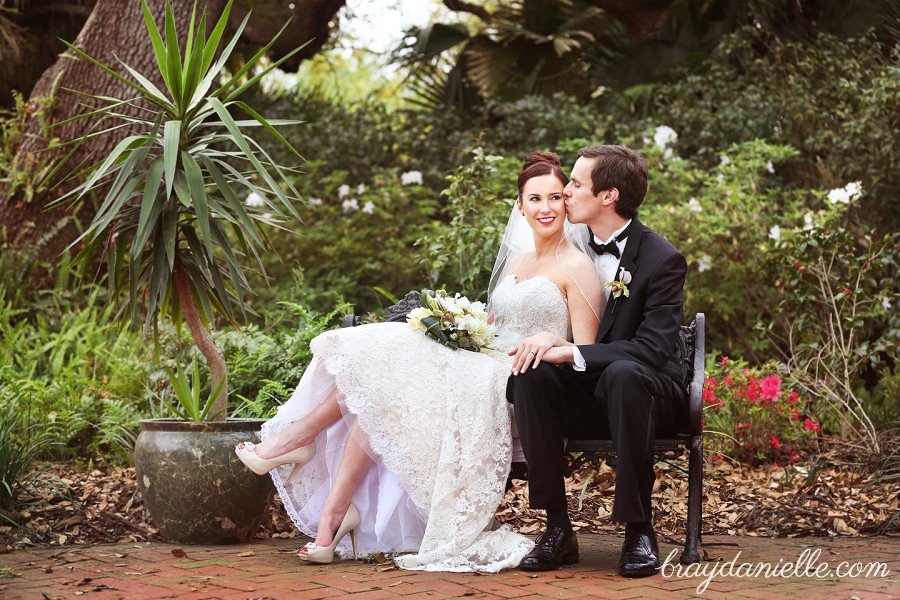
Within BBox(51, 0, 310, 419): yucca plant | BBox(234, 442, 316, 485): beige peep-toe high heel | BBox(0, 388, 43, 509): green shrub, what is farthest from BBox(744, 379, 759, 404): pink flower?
BBox(0, 388, 43, 509): green shrub

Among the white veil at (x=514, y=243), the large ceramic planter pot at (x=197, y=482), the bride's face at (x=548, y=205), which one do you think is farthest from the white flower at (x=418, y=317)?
the large ceramic planter pot at (x=197, y=482)

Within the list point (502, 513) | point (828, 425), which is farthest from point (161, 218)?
point (828, 425)

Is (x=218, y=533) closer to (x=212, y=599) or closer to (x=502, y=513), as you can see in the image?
(x=212, y=599)

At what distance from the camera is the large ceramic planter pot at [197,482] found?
4.02 meters

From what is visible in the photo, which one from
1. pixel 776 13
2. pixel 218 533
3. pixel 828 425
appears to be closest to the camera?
pixel 218 533

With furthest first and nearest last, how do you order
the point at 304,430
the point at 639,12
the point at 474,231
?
the point at 639,12 < the point at 474,231 < the point at 304,430

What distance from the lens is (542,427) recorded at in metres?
3.53

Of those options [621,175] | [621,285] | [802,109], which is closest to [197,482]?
[621,285]

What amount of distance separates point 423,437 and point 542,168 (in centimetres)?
131

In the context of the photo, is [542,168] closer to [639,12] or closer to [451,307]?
[451,307]

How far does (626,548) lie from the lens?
3.47m

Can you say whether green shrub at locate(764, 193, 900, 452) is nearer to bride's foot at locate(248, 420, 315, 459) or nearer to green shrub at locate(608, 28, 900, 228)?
green shrub at locate(608, 28, 900, 228)

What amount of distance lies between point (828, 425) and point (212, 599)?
4479 millimetres

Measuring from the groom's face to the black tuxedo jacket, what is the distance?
0.22m
